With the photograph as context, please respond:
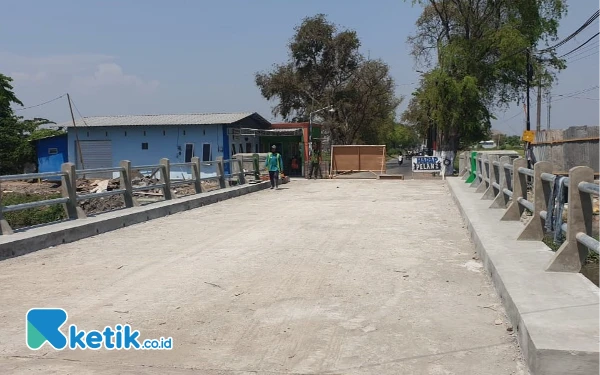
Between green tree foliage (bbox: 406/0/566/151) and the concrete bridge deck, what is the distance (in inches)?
1185

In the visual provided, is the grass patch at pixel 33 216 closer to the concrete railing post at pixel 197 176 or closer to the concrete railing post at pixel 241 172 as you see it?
the concrete railing post at pixel 197 176

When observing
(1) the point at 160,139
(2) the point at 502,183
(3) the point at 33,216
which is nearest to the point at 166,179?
(2) the point at 502,183

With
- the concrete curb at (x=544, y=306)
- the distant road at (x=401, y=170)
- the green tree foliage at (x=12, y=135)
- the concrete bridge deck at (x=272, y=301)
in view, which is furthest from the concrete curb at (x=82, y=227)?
the green tree foliage at (x=12, y=135)

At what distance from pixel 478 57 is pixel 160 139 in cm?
2138

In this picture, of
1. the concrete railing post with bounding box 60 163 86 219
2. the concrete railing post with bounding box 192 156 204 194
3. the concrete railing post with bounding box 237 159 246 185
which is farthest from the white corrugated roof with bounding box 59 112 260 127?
the concrete railing post with bounding box 60 163 86 219

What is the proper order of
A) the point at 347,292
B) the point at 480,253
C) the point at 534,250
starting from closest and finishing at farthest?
1. the point at 347,292
2. the point at 534,250
3. the point at 480,253

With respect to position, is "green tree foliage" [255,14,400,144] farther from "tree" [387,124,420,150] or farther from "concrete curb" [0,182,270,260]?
"tree" [387,124,420,150]

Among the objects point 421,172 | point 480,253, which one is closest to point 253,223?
point 480,253

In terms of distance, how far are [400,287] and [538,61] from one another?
39.2 metres

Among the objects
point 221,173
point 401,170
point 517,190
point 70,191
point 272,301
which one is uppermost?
point 70,191

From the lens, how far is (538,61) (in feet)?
137

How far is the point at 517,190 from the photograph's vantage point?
1006 cm

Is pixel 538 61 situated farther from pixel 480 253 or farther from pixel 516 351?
pixel 516 351

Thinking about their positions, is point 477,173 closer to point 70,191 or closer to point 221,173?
point 221,173
